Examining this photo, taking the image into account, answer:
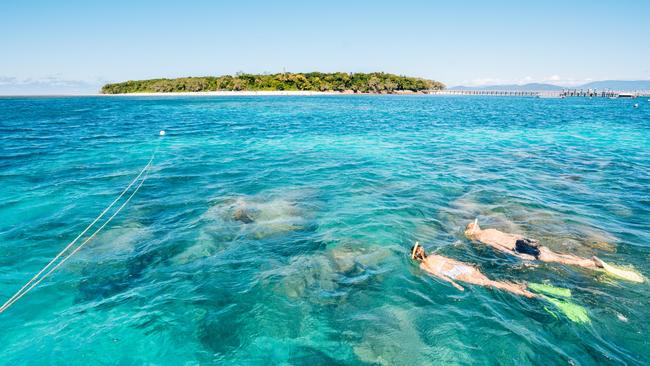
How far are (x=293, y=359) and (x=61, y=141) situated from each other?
1329 inches

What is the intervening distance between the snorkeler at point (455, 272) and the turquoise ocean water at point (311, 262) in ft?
0.96

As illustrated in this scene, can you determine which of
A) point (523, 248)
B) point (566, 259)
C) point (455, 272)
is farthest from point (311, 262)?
point (566, 259)

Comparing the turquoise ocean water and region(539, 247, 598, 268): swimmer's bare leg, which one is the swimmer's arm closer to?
the turquoise ocean water

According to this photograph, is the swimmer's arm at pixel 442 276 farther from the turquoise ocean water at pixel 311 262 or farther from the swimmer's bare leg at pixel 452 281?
the turquoise ocean water at pixel 311 262

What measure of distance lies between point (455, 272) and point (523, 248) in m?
2.43

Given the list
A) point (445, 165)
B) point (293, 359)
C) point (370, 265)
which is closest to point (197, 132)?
point (445, 165)

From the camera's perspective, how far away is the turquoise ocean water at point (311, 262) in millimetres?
6805

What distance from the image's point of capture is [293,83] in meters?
174

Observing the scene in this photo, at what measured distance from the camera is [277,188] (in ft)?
54.5

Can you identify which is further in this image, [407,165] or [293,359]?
[407,165]

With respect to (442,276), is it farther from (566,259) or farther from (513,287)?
(566,259)

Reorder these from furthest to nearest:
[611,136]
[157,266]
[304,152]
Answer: [611,136] < [304,152] < [157,266]

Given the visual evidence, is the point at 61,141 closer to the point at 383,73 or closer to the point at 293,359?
the point at 293,359

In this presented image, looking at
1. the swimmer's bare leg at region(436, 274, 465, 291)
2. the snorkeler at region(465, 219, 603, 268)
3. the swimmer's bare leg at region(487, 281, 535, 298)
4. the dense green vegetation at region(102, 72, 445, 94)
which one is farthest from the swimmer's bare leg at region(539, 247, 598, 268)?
the dense green vegetation at region(102, 72, 445, 94)
